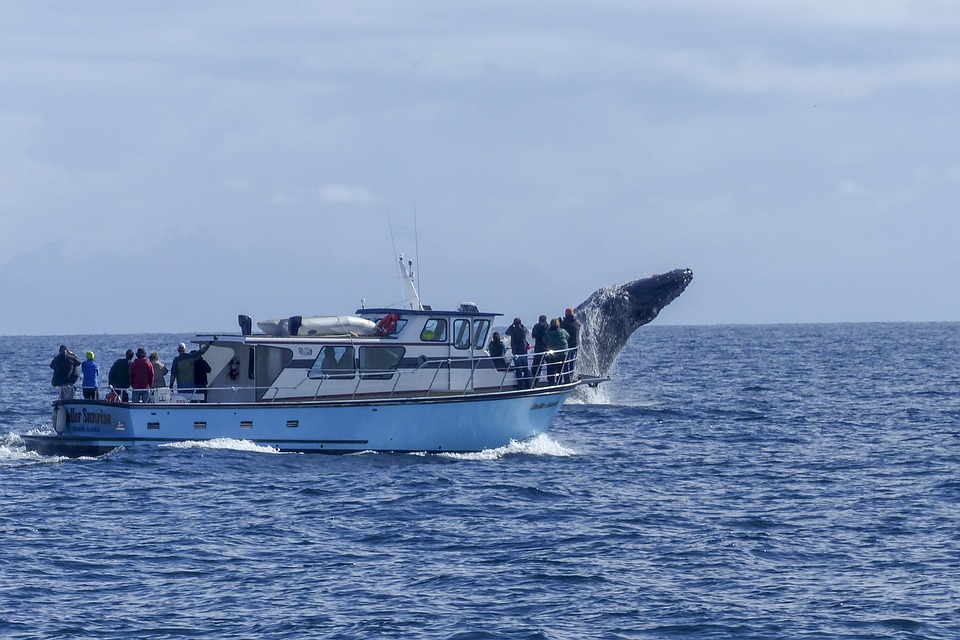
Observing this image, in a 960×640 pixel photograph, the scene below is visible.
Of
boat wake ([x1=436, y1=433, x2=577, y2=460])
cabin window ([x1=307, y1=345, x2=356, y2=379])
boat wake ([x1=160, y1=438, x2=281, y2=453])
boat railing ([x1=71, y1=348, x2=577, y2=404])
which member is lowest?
boat wake ([x1=436, y1=433, x2=577, y2=460])

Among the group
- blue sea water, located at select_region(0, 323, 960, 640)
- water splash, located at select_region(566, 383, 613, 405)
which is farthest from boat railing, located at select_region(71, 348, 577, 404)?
water splash, located at select_region(566, 383, 613, 405)

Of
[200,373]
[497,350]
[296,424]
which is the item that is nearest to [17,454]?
[200,373]

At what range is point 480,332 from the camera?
29328 mm

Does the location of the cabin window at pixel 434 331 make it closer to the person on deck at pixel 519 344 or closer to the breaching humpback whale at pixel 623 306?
the person on deck at pixel 519 344

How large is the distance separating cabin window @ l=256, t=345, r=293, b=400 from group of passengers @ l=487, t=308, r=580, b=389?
495cm

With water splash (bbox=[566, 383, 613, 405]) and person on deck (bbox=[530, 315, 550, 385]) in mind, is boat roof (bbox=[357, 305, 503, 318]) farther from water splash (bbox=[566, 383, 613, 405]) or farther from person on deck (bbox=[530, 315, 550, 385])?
water splash (bbox=[566, 383, 613, 405])

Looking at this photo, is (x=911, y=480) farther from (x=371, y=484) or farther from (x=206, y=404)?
(x=206, y=404)

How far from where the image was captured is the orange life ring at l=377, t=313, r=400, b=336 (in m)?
28.5

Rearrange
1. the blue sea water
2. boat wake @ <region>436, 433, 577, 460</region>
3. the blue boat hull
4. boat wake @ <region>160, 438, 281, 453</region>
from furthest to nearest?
boat wake @ <region>436, 433, 577, 460</region> < boat wake @ <region>160, 438, 281, 453</region> < the blue boat hull < the blue sea water

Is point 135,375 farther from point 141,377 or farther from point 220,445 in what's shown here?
point 220,445

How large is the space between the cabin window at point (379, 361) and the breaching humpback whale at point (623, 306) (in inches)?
917

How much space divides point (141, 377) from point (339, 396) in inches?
169

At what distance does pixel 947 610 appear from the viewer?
16.1m

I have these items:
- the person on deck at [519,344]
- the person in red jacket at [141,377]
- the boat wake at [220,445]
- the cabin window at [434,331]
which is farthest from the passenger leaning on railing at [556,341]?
the person in red jacket at [141,377]
